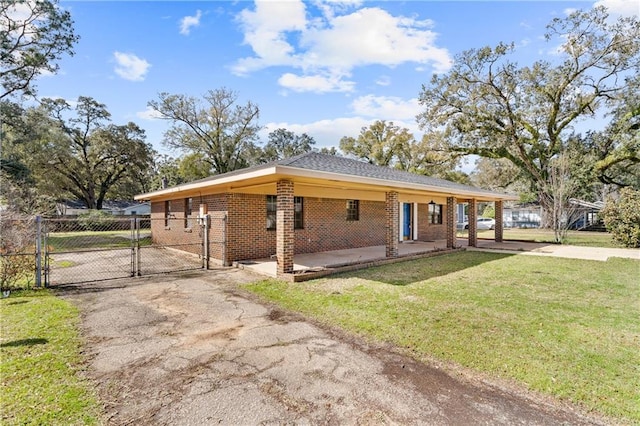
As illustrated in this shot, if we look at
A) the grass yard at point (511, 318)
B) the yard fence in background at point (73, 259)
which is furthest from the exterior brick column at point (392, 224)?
the yard fence in background at point (73, 259)

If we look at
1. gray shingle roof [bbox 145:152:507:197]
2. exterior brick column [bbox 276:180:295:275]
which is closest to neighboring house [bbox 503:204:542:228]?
gray shingle roof [bbox 145:152:507:197]

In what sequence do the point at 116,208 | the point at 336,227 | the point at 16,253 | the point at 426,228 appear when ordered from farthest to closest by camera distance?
the point at 116,208, the point at 426,228, the point at 336,227, the point at 16,253

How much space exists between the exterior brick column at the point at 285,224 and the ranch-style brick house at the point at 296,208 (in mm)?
24

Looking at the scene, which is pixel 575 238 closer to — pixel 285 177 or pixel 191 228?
pixel 285 177

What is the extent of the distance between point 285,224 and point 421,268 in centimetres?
411

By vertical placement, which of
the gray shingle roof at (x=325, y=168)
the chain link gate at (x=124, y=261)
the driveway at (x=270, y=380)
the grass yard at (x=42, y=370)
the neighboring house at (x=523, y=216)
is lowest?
the driveway at (x=270, y=380)

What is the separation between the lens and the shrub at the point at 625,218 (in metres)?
13.7

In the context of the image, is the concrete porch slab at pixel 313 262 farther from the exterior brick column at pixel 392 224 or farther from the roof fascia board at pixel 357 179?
the roof fascia board at pixel 357 179

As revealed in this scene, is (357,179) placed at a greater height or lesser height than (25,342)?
greater

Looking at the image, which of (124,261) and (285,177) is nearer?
(285,177)

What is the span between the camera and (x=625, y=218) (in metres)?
14.1

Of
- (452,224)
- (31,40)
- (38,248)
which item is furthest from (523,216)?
(31,40)

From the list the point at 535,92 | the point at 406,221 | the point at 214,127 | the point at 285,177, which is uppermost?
the point at 535,92

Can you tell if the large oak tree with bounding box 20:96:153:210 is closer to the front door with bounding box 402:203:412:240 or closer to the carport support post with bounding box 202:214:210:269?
the carport support post with bounding box 202:214:210:269
